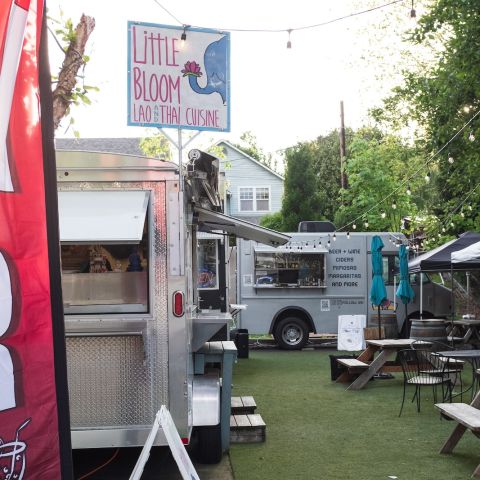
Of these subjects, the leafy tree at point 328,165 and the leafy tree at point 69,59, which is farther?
the leafy tree at point 328,165

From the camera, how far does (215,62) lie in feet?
21.4

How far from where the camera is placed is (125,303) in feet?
18.9

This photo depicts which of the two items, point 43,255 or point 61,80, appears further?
point 61,80

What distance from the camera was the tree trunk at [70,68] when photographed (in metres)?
8.07

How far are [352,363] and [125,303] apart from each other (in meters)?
5.87

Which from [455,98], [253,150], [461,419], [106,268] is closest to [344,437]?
[461,419]

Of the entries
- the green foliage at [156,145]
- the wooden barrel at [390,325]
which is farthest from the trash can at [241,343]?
the green foliage at [156,145]

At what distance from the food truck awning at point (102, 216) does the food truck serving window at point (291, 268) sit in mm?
10805

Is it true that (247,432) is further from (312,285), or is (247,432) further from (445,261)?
(312,285)

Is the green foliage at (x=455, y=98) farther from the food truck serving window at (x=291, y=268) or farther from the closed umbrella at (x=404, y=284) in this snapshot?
the food truck serving window at (x=291, y=268)

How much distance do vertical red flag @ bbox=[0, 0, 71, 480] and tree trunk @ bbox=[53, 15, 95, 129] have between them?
5.66 m

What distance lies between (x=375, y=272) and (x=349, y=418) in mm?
4998

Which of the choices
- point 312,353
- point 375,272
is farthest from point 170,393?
point 312,353

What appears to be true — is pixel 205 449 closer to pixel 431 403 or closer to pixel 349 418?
pixel 349 418
